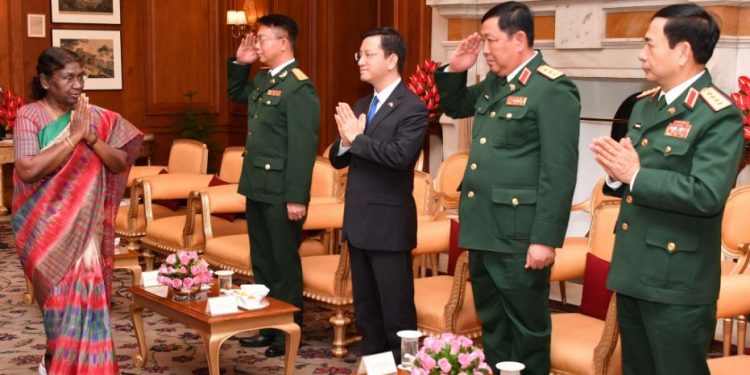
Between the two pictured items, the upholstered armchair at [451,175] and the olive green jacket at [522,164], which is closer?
the olive green jacket at [522,164]

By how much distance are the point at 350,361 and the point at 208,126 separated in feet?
21.3

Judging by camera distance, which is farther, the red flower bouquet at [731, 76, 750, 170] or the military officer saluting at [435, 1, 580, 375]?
the red flower bouquet at [731, 76, 750, 170]

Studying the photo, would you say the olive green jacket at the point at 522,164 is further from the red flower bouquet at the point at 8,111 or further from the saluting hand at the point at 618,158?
the red flower bouquet at the point at 8,111

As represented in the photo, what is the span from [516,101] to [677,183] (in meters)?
0.92

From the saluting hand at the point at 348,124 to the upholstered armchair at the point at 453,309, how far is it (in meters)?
0.68

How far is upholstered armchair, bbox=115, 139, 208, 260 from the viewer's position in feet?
22.5

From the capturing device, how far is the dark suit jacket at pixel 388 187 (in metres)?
4.30

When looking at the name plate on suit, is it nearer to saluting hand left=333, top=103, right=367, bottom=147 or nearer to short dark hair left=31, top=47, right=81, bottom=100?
saluting hand left=333, top=103, right=367, bottom=147

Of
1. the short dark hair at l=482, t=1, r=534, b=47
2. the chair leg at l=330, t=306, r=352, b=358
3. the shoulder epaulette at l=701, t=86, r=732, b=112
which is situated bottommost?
the chair leg at l=330, t=306, r=352, b=358

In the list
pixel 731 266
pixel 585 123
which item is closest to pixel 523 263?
pixel 731 266

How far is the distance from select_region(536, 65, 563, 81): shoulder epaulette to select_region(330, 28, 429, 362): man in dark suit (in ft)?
2.47

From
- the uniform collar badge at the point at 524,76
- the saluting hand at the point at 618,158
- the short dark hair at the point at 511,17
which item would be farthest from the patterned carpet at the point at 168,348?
the saluting hand at the point at 618,158

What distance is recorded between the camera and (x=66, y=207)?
3.94m

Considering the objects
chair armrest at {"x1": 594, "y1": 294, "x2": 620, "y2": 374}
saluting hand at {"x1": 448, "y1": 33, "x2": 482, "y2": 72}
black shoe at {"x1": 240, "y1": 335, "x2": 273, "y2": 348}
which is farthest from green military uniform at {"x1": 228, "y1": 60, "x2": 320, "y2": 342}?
chair armrest at {"x1": 594, "y1": 294, "x2": 620, "y2": 374}
